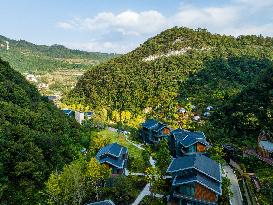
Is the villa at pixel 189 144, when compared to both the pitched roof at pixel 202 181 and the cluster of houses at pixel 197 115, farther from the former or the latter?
the cluster of houses at pixel 197 115

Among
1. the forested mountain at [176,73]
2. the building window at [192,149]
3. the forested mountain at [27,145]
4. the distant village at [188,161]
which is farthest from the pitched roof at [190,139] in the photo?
the forested mountain at [176,73]

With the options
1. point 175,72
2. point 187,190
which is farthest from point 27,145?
point 175,72

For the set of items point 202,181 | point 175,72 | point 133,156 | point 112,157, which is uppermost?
point 175,72

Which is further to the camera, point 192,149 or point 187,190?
point 192,149

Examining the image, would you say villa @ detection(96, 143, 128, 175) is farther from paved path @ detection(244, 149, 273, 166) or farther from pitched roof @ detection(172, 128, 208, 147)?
paved path @ detection(244, 149, 273, 166)

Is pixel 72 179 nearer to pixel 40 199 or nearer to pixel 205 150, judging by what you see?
pixel 40 199

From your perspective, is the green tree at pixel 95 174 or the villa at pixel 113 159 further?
the villa at pixel 113 159

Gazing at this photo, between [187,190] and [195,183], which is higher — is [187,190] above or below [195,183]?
below

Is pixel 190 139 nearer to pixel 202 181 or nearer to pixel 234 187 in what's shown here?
pixel 234 187
